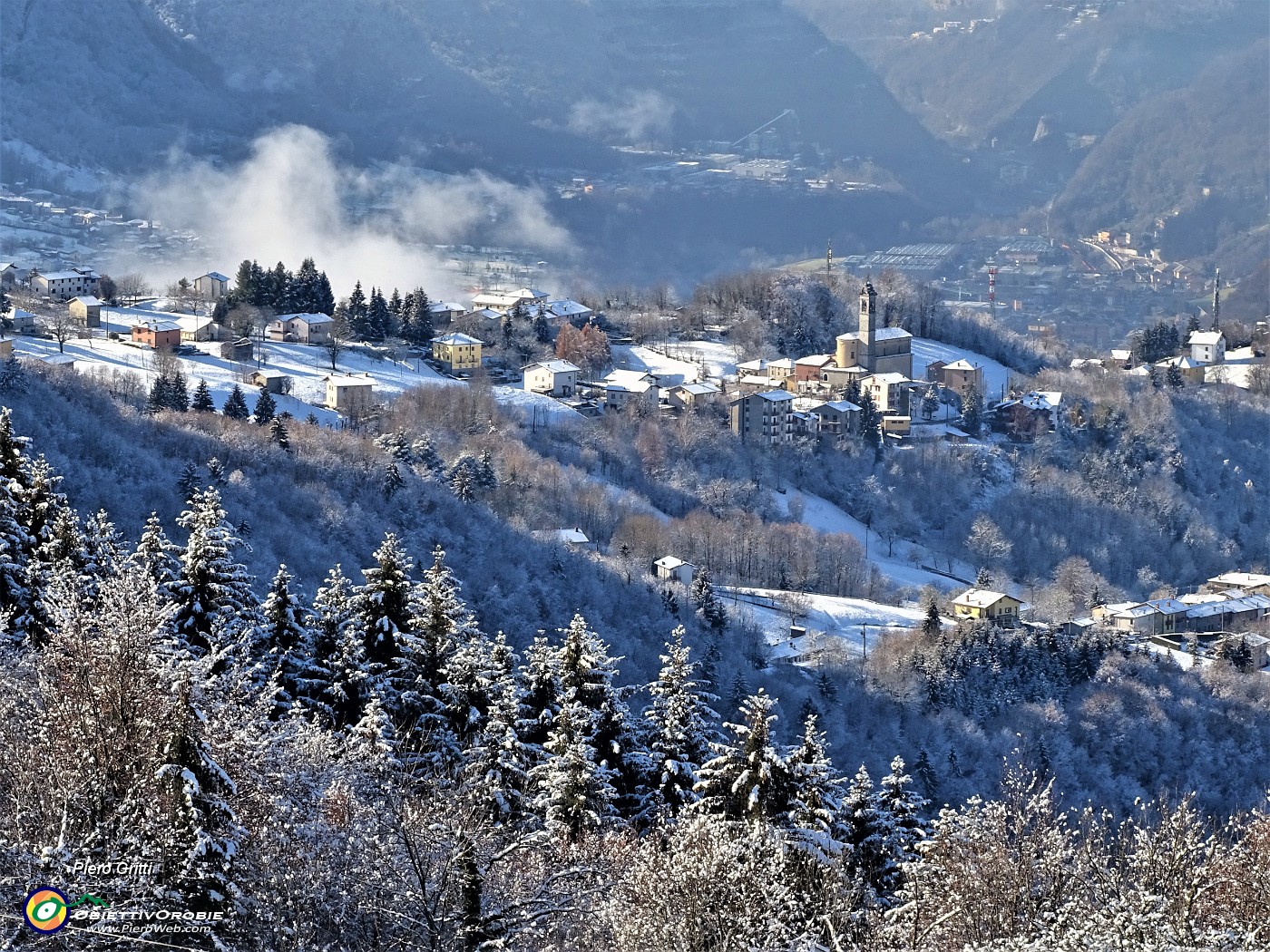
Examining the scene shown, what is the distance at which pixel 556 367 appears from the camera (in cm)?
6712

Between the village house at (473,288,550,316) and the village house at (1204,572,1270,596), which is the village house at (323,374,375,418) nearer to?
the village house at (473,288,550,316)

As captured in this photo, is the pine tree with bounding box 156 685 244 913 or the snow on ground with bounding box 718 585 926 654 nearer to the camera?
the pine tree with bounding box 156 685 244 913

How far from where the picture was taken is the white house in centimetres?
8469

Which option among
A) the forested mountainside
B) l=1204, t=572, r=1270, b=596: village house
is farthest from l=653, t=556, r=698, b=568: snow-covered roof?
l=1204, t=572, r=1270, b=596: village house

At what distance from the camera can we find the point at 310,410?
55.2 meters

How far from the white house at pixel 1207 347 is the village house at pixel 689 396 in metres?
28.1

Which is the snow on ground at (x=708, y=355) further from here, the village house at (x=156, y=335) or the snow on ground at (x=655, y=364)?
the village house at (x=156, y=335)

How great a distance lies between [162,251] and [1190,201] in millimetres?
110106

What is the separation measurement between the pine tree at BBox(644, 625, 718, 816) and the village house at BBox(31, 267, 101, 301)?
5336 cm

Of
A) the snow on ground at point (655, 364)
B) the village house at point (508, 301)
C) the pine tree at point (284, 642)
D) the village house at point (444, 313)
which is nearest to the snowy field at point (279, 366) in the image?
the snow on ground at point (655, 364)

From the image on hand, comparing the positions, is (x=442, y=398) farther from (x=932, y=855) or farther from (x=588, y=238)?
(x=588, y=238)

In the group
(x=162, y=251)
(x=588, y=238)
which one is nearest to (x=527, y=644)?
(x=162, y=251)

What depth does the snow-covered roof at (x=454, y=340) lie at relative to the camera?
67.6 metres

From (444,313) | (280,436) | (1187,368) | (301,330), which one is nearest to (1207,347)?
(1187,368)
